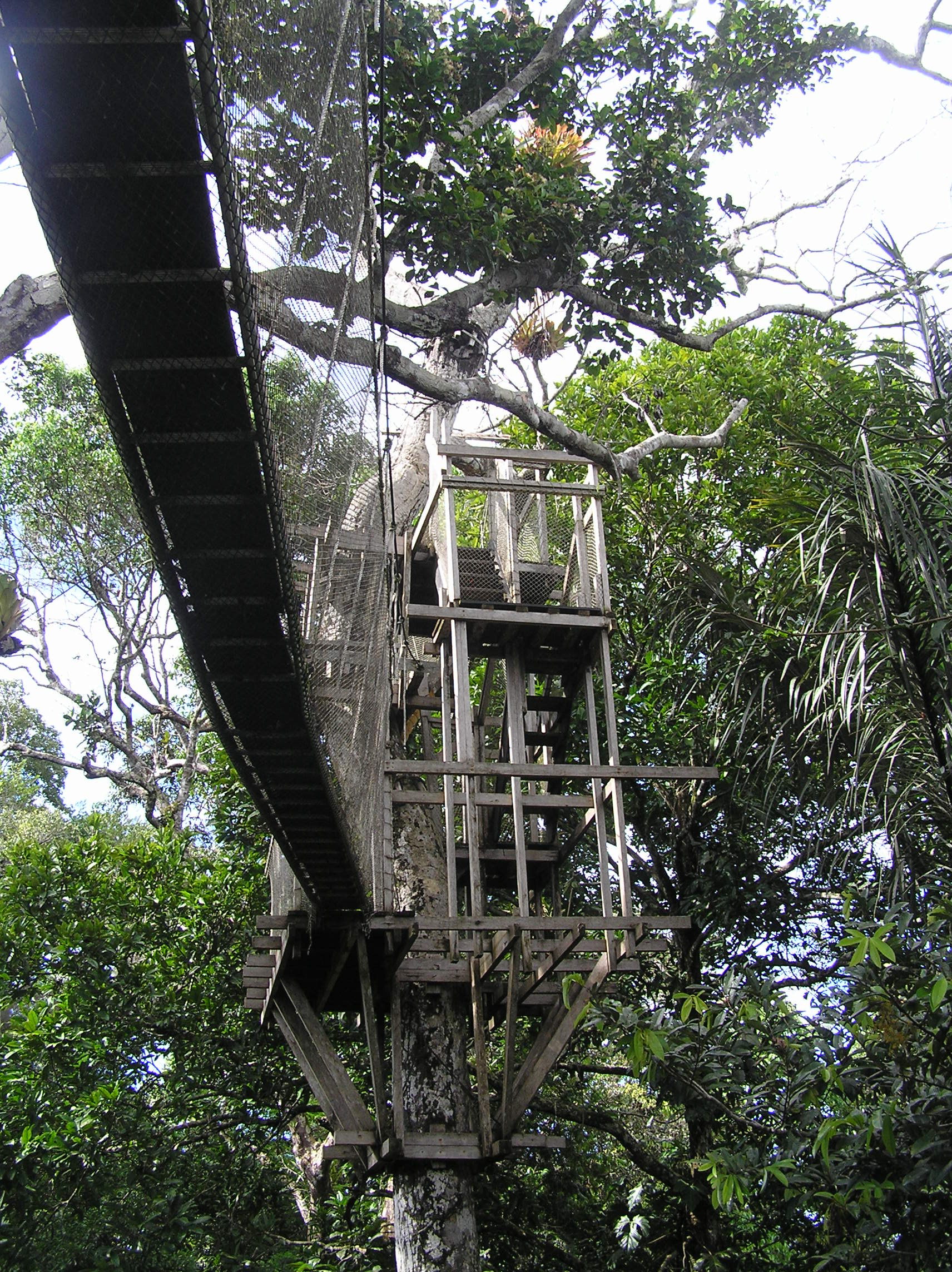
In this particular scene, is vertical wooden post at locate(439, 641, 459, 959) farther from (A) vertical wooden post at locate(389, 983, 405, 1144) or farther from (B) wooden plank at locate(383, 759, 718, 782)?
(A) vertical wooden post at locate(389, 983, 405, 1144)

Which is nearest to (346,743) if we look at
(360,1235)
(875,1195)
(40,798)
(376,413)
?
(376,413)

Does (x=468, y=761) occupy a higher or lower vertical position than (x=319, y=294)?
lower

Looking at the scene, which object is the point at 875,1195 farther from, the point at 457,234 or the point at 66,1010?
the point at 457,234

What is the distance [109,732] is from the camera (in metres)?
12.8

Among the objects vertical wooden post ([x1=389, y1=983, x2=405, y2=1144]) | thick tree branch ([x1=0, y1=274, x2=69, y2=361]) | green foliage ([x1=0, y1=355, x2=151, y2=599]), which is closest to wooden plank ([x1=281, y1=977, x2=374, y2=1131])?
vertical wooden post ([x1=389, y1=983, x2=405, y2=1144])

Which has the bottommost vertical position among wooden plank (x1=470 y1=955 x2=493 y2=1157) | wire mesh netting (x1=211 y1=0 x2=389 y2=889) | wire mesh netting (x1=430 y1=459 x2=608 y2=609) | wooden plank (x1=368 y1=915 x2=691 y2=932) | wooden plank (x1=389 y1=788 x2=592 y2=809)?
wooden plank (x1=470 y1=955 x2=493 y2=1157)

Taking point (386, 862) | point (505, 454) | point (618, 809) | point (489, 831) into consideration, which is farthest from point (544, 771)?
point (505, 454)

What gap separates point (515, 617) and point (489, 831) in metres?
1.90

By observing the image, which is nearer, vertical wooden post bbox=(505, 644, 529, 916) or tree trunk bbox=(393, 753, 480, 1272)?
tree trunk bbox=(393, 753, 480, 1272)

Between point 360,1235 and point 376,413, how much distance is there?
5.43m

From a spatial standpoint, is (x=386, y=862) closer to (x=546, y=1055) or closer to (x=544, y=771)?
(x=544, y=771)

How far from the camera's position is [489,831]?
26.6 feet

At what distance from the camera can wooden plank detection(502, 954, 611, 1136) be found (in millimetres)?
6012

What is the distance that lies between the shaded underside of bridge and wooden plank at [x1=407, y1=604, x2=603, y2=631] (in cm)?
317
